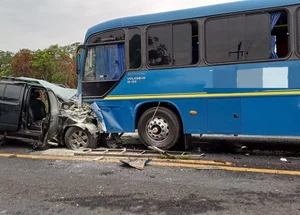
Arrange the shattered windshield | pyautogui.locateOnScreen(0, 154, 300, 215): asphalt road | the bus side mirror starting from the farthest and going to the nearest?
the shattered windshield → the bus side mirror → pyautogui.locateOnScreen(0, 154, 300, 215): asphalt road

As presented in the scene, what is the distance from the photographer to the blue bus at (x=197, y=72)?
5551mm

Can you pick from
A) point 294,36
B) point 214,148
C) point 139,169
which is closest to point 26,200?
point 139,169

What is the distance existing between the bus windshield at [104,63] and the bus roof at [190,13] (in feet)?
1.43

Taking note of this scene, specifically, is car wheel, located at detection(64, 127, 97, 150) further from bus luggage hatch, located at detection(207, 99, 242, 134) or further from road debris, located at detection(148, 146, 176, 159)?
bus luggage hatch, located at detection(207, 99, 242, 134)

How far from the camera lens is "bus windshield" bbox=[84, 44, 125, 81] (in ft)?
22.0

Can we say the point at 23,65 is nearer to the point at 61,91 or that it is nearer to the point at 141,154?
the point at 61,91

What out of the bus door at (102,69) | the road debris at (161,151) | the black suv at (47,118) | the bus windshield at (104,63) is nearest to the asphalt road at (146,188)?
the road debris at (161,151)

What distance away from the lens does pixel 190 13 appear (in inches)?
242

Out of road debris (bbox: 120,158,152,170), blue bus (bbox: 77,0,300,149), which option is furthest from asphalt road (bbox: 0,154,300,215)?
blue bus (bbox: 77,0,300,149)

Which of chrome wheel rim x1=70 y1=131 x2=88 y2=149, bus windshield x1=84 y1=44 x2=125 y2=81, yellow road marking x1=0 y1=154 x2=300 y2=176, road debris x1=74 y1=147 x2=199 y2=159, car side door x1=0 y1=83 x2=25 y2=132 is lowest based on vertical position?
yellow road marking x1=0 y1=154 x2=300 y2=176

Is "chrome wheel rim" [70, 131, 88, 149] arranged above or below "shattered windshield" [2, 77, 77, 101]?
below

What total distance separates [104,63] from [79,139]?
1.87 meters

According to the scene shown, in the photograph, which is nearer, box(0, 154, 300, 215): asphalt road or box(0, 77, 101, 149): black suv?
box(0, 154, 300, 215): asphalt road

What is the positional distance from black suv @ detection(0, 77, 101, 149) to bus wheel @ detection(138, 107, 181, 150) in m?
1.15
